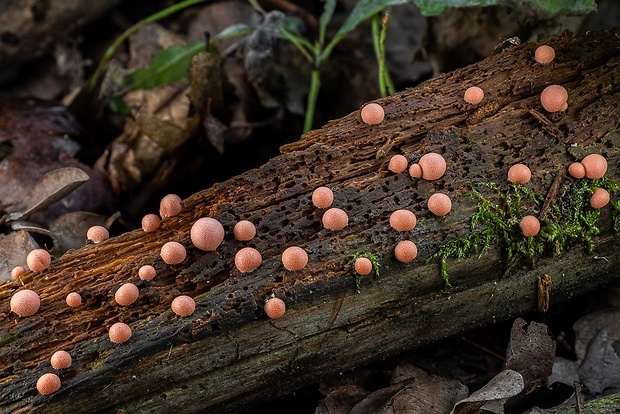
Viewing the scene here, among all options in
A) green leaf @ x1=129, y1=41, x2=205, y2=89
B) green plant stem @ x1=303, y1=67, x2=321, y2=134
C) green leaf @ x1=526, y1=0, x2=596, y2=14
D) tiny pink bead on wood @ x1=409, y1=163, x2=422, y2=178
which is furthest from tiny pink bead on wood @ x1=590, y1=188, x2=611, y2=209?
green leaf @ x1=129, y1=41, x2=205, y2=89

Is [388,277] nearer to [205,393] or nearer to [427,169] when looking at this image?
[427,169]

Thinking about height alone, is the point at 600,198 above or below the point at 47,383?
above

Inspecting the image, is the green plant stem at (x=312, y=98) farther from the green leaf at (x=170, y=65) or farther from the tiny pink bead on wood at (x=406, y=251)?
the tiny pink bead on wood at (x=406, y=251)

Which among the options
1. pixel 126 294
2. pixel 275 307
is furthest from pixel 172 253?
pixel 275 307

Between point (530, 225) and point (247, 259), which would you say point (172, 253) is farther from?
point (530, 225)

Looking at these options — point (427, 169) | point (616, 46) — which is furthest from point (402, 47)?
point (427, 169)

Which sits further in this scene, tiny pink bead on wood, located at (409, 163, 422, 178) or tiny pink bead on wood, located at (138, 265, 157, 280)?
tiny pink bead on wood, located at (409, 163, 422, 178)

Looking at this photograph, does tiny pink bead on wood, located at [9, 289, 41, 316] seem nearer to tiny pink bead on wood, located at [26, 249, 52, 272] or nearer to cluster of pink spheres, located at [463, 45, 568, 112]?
tiny pink bead on wood, located at [26, 249, 52, 272]
